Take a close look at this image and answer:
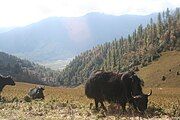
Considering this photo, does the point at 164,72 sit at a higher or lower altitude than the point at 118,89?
lower

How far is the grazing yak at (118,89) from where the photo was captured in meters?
24.0

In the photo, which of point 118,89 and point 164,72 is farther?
point 164,72

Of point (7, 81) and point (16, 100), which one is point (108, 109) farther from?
point (7, 81)

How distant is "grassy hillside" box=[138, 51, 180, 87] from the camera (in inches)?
5084

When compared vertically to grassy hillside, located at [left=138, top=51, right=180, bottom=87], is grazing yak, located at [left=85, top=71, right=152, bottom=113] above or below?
above

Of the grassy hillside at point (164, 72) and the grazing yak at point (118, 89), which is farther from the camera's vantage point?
the grassy hillside at point (164, 72)

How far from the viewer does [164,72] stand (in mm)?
140625

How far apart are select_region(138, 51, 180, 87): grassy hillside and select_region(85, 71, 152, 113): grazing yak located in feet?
324

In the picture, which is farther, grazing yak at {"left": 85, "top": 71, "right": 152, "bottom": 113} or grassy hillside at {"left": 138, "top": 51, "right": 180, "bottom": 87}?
grassy hillside at {"left": 138, "top": 51, "right": 180, "bottom": 87}

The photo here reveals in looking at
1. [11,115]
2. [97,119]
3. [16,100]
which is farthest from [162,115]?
[16,100]

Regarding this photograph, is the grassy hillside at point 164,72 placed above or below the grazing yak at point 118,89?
below

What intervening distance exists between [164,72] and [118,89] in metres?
117

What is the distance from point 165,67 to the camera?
150 meters

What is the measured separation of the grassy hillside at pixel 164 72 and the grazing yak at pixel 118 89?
98800 mm
